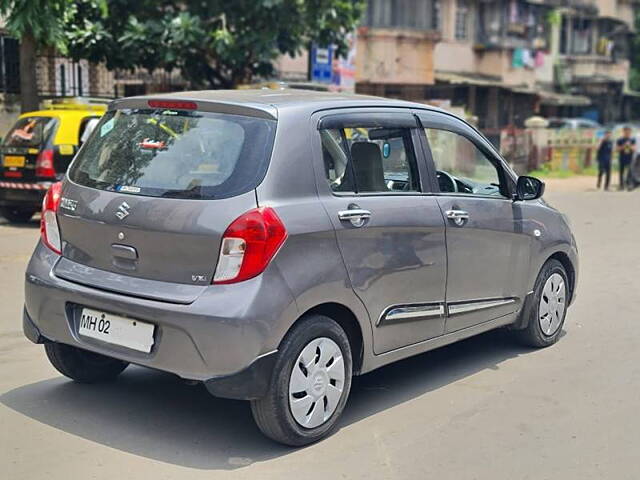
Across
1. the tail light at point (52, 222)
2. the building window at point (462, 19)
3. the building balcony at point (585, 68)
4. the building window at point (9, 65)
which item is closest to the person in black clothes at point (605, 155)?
the building window at point (462, 19)

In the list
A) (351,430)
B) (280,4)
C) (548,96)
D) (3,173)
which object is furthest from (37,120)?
(548,96)

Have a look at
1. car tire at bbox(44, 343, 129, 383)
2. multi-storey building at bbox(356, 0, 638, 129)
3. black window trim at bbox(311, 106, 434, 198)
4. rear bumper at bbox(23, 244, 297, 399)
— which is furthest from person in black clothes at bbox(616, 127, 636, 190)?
rear bumper at bbox(23, 244, 297, 399)

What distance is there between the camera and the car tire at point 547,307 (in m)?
6.19

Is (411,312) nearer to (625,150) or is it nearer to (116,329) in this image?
(116,329)

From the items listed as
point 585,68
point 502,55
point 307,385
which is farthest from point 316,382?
point 585,68

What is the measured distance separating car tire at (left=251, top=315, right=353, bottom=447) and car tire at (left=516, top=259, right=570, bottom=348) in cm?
209

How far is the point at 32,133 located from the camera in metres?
12.4

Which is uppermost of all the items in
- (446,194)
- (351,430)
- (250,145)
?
(250,145)

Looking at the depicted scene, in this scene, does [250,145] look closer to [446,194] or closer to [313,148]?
[313,148]

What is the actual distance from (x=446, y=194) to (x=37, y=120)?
8.82 m

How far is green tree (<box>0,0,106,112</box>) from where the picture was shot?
13.8 meters

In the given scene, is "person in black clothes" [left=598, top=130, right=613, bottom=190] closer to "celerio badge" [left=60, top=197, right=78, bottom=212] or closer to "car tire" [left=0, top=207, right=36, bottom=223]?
"car tire" [left=0, top=207, right=36, bottom=223]

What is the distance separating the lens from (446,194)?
17.4 ft

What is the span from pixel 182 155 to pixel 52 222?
3.09 feet
